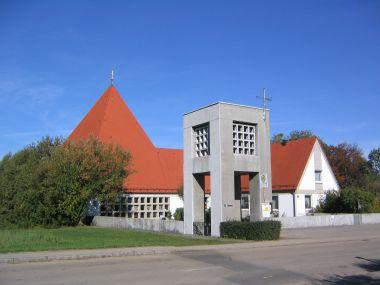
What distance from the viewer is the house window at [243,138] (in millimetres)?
27062

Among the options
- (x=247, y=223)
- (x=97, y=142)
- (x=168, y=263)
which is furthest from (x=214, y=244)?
(x=97, y=142)

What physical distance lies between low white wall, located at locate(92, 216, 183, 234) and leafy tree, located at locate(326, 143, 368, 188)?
42.1 meters

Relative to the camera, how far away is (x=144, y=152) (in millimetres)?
46031

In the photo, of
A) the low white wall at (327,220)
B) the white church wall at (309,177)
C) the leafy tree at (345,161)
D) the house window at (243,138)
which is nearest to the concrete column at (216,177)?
the house window at (243,138)

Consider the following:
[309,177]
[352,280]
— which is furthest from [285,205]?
[352,280]

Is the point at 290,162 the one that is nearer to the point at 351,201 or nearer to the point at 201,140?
the point at 351,201

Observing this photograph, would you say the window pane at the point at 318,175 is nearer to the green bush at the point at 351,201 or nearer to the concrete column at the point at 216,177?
the green bush at the point at 351,201

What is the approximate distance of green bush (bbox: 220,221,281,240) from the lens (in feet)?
76.8

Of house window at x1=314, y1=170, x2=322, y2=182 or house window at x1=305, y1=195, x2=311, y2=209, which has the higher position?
house window at x1=314, y1=170, x2=322, y2=182

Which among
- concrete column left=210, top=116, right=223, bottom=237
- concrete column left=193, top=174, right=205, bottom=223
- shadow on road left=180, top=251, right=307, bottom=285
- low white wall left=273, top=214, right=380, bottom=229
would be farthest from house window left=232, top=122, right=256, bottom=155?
shadow on road left=180, top=251, right=307, bottom=285

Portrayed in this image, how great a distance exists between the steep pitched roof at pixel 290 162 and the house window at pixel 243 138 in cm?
1722

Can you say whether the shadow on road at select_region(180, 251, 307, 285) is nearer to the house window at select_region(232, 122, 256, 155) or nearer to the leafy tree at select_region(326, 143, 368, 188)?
the house window at select_region(232, 122, 256, 155)

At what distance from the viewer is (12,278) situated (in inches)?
467

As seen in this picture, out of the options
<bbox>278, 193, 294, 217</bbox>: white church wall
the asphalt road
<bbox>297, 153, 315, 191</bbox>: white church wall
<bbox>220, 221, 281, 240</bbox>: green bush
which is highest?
<bbox>297, 153, 315, 191</bbox>: white church wall
